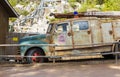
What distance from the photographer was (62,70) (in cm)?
1305

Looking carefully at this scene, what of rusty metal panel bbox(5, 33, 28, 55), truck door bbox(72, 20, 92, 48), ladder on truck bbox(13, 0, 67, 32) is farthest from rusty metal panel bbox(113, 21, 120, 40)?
ladder on truck bbox(13, 0, 67, 32)

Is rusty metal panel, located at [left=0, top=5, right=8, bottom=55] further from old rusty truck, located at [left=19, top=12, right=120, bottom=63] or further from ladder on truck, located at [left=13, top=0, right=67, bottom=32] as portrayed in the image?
ladder on truck, located at [left=13, top=0, right=67, bottom=32]

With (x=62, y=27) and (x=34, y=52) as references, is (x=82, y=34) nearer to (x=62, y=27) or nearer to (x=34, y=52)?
(x=62, y=27)

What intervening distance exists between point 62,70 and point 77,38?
3240 mm

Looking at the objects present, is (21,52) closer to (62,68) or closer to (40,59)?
(40,59)

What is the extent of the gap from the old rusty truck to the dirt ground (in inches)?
49.9

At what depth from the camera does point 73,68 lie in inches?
534

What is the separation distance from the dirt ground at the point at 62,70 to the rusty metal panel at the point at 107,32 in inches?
79.0

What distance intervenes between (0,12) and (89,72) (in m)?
12.2

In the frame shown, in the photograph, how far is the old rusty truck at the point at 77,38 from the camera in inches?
623

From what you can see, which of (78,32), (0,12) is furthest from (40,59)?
(0,12)

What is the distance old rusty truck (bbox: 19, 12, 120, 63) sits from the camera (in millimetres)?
15836

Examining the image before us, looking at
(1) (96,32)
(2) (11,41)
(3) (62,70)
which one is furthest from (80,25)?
(2) (11,41)

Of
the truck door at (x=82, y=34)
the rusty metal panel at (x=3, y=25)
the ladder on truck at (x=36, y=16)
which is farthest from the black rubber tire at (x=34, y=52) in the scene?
the ladder on truck at (x=36, y=16)
